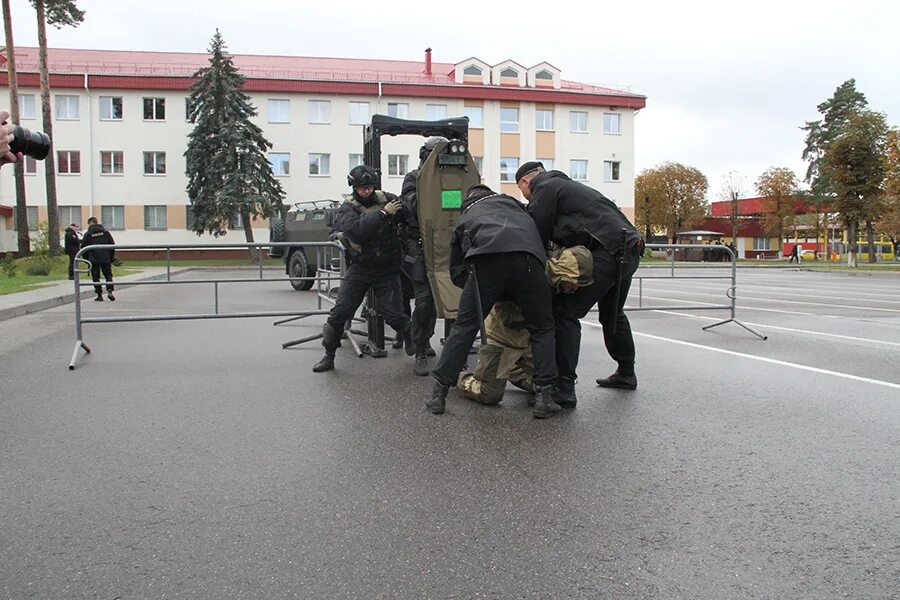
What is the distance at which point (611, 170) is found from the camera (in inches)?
2035

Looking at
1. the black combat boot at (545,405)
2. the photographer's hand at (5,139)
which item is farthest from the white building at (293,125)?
the photographer's hand at (5,139)

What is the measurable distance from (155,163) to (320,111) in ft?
35.6

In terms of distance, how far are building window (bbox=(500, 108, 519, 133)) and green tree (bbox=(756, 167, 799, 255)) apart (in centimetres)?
2985

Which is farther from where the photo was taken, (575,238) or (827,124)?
(827,124)

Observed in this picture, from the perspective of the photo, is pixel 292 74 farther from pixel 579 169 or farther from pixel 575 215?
pixel 575 215

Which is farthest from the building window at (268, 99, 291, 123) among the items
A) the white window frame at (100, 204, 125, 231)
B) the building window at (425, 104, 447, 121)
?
the white window frame at (100, 204, 125, 231)

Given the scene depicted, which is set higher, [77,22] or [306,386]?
[77,22]

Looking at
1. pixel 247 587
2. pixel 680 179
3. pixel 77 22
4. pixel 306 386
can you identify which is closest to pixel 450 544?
pixel 247 587

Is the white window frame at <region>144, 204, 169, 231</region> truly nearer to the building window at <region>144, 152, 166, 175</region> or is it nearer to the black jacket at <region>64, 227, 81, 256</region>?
the building window at <region>144, 152, 166, 175</region>

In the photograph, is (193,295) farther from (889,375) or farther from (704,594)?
(704,594)

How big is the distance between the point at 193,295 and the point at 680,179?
61.8 m

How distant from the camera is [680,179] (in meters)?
71.9

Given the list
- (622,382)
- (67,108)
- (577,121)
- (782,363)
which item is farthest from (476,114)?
(622,382)

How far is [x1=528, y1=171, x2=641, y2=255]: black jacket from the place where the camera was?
18.5 feet
